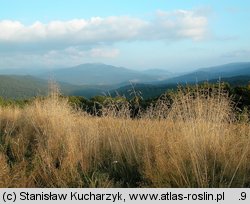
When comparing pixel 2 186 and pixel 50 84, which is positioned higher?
pixel 50 84

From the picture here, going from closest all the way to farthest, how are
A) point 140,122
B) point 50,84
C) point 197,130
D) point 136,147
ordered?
point 197,130, point 136,147, point 140,122, point 50,84

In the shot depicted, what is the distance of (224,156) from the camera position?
605 centimetres

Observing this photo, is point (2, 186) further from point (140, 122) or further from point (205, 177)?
point (140, 122)

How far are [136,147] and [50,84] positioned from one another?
6.38 m

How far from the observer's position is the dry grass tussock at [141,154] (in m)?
5.68

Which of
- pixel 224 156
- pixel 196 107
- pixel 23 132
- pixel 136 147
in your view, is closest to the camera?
pixel 224 156

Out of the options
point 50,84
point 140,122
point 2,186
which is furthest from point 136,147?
point 50,84

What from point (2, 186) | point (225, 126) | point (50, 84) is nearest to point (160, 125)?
point (225, 126)

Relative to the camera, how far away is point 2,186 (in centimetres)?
558

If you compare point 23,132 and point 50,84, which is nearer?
point 23,132

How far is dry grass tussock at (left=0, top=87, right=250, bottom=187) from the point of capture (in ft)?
18.6

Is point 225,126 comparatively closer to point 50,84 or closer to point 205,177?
point 205,177

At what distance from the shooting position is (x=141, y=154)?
6.80 metres

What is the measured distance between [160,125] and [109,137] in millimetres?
949
